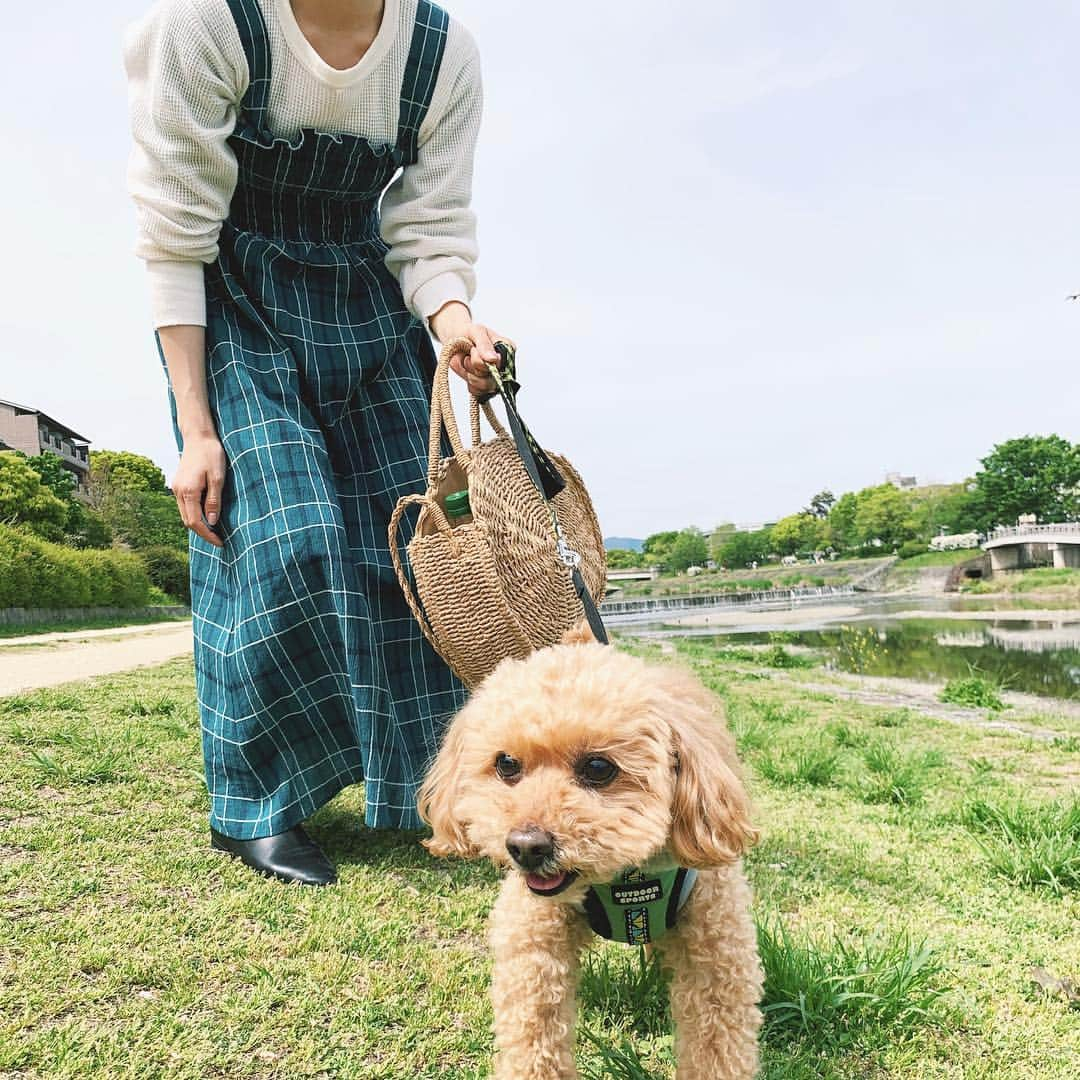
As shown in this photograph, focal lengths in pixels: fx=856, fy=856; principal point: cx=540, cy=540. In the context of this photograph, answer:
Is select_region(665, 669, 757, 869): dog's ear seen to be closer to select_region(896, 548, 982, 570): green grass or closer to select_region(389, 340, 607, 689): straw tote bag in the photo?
select_region(389, 340, 607, 689): straw tote bag

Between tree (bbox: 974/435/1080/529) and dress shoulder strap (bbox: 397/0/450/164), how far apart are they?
66.8 metres

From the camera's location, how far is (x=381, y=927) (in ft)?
7.34

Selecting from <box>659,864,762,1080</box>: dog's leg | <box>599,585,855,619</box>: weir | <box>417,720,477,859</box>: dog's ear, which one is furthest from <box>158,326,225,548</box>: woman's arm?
<box>599,585,855,619</box>: weir

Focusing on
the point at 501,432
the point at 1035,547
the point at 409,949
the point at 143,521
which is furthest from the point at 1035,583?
the point at 409,949

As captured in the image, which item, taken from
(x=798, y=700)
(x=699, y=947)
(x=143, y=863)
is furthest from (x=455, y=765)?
(x=798, y=700)

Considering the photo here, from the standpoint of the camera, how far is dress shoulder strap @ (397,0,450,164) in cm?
257

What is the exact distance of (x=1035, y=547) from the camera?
5097 centimetres

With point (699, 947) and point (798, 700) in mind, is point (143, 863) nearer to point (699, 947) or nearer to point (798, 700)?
point (699, 947)

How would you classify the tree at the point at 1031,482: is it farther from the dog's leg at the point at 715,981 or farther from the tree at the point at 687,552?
the dog's leg at the point at 715,981

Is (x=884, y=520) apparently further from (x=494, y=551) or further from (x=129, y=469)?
(x=494, y=551)

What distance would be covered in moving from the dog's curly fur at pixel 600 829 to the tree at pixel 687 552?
3293 inches

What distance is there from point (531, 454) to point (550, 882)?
1.14 m

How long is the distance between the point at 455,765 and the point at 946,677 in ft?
40.0

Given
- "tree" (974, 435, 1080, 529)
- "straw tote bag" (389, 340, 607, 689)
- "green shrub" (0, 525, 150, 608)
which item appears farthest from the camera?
"tree" (974, 435, 1080, 529)
